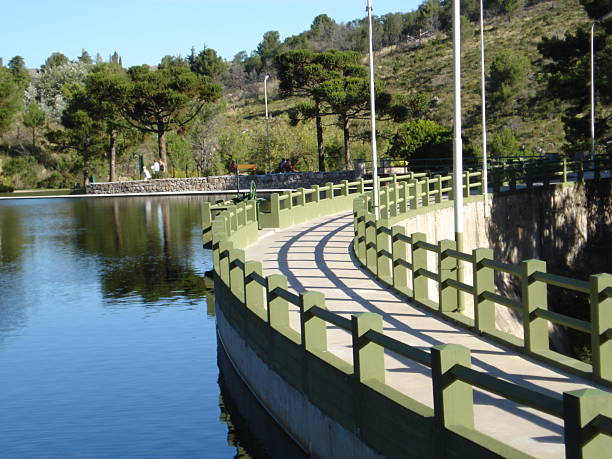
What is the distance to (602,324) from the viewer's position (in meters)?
9.67

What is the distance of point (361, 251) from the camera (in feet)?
69.4

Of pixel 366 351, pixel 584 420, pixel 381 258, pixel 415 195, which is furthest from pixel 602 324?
pixel 415 195

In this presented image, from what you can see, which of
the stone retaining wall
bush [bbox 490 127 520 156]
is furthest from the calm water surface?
bush [bbox 490 127 520 156]

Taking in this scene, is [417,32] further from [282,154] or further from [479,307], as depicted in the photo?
[479,307]

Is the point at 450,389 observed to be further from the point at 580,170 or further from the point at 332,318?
the point at 580,170

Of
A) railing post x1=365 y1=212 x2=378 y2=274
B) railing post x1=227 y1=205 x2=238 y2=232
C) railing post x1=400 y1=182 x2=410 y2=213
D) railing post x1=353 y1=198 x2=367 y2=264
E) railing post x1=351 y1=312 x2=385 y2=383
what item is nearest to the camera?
railing post x1=351 y1=312 x2=385 y2=383

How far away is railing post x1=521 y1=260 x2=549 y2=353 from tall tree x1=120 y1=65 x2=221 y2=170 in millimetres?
69985

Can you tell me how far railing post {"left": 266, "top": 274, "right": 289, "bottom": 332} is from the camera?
40.4 ft

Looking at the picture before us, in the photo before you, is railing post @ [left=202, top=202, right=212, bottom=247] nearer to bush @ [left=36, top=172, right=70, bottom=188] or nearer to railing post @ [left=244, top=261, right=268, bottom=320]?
railing post @ [left=244, top=261, right=268, bottom=320]

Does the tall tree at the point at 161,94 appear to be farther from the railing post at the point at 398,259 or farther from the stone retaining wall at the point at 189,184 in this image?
the railing post at the point at 398,259

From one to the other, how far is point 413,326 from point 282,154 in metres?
71.0

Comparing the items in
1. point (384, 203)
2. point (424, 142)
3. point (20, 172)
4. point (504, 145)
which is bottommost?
point (384, 203)

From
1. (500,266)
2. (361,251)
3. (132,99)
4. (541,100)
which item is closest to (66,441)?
(500,266)

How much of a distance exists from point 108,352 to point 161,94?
6307cm
